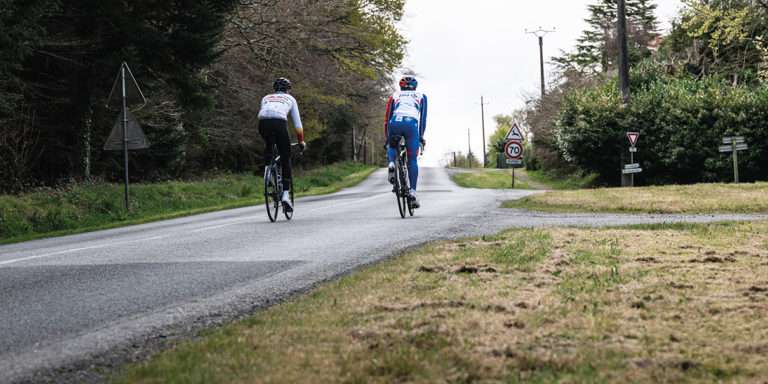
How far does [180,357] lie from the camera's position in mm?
4262

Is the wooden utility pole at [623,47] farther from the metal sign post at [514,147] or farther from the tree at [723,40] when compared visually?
the tree at [723,40]

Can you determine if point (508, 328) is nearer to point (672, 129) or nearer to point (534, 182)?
point (672, 129)

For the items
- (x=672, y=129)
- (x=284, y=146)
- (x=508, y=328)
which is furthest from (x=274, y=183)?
(x=672, y=129)

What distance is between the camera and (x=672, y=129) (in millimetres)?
36438

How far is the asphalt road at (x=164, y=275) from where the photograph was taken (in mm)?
5000

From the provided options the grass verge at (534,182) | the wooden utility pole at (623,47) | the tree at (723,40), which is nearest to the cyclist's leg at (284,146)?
the wooden utility pole at (623,47)

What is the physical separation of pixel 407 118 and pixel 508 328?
351 inches

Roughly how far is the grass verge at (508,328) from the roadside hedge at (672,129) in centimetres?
2936

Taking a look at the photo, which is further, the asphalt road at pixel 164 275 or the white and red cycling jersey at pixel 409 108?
the white and red cycling jersey at pixel 409 108

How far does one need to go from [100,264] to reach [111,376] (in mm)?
→ 4935

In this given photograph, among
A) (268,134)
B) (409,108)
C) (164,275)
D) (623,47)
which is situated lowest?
(164,275)

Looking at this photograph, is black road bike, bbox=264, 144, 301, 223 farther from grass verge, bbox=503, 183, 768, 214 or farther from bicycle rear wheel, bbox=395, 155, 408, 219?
grass verge, bbox=503, 183, 768, 214

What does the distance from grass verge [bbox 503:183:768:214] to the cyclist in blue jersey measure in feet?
16.0

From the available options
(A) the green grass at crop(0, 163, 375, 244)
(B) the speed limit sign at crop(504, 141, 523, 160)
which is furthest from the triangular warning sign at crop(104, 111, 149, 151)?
(B) the speed limit sign at crop(504, 141, 523, 160)
